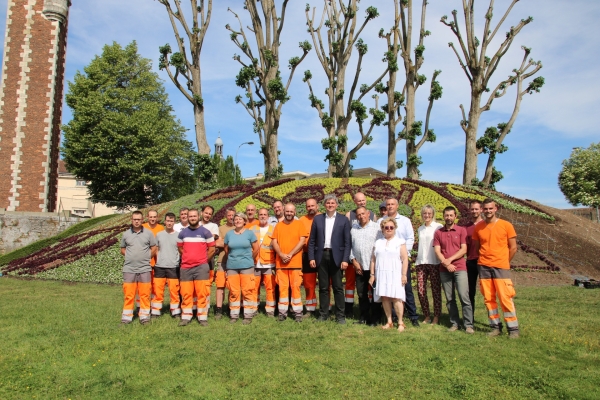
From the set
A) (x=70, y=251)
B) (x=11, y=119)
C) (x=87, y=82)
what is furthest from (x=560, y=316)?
(x=87, y=82)

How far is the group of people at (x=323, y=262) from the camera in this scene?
21.8 feet

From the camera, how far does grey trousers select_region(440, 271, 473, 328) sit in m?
6.53

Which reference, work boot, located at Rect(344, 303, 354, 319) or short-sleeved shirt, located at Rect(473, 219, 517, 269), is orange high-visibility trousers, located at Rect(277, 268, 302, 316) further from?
short-sleeved shirt, located at Rect(473, 219, 517, 269)

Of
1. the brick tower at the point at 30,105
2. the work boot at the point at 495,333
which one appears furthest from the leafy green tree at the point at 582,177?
the brick tower at the point at 30,105

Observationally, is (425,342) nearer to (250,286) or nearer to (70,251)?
(250,286)

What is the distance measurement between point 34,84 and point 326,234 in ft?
81.1

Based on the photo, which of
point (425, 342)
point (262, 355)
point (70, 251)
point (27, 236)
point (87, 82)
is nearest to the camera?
point (262, 355)

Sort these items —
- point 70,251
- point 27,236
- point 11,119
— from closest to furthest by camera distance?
1. point 70,251
2. point 27,236
3. point 11,119

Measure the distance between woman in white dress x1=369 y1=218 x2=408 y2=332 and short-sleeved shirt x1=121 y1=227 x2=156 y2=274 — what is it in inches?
143

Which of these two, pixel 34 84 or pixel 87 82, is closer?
pixel 34 84

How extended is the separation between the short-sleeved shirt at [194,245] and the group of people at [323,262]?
0.6 inches

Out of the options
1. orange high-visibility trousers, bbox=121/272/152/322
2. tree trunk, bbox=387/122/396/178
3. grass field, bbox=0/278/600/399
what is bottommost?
grass field, bbox=0/278/600/399

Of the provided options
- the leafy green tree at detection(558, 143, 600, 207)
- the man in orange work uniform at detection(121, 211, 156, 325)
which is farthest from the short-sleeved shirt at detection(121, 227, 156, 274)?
the leafy green tree at detection(558, 143, 600, 207)

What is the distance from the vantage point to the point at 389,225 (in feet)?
22.1
